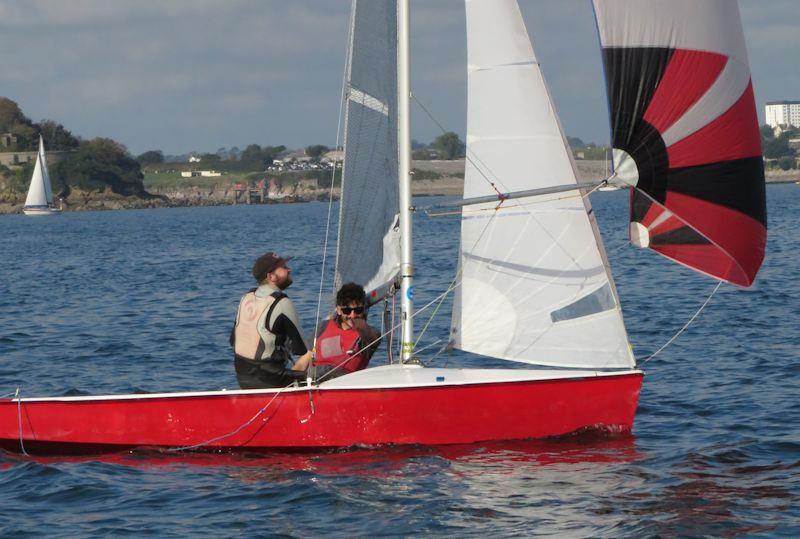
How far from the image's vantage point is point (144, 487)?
883 centimetres

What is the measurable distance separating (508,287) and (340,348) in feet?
4.69

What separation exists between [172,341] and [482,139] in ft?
29.2

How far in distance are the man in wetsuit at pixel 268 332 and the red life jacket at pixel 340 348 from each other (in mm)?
278

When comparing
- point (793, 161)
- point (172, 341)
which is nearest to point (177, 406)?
point (172, 341)

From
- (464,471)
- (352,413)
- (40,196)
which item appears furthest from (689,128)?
(40,196)

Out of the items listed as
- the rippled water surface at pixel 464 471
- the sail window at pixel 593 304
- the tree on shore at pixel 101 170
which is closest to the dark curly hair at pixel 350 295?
the rippled water surface at pixel 464 471

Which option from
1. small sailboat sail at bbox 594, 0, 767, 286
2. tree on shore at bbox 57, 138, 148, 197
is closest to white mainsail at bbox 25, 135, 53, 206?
tree on shore at bbox 57, 138, 148, 197

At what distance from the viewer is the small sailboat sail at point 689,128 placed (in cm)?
842

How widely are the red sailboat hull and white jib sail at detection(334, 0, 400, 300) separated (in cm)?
137

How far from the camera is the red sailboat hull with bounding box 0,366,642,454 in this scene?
360 inches

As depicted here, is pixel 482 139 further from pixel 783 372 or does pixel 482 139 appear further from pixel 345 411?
pixel 783 372

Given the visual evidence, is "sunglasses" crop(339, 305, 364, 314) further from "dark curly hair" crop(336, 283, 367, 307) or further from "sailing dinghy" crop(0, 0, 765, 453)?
"sailing dinghy" crop(0, 0, 765, 453)

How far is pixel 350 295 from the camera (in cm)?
991

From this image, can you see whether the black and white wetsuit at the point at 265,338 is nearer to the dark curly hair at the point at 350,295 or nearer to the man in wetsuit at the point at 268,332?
the man in wetsuit at the point at 268,332
